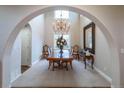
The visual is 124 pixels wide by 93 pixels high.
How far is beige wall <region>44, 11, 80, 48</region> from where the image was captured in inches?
554

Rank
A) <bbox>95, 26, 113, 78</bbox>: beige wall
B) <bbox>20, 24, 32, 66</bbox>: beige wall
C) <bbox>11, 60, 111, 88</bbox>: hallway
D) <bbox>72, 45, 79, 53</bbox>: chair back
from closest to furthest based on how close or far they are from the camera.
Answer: <bbox>11, 60, 111, 88</bbox>: hallway
<bbox>95, 26, 113, 78</bbox>: beige wall
<bbox>20, 24, 32, 66</bbox>: beige wall
<bbox>72, 45, 79, 53</bbox>: chair back

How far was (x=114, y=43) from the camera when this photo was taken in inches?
178

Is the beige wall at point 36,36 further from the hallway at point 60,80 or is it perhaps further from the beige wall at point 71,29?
the hallway at point 60,80

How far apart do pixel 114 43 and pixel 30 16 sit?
7.20 ft

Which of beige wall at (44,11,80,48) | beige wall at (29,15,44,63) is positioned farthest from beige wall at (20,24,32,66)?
beige wall at (44,11,80,48)

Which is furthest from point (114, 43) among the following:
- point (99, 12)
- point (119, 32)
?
point (99, 12)

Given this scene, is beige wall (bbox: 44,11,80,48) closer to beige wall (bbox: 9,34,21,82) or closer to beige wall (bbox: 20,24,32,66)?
beige wall (bbox: 20,24,32,66)

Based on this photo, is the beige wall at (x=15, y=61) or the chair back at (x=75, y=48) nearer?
the beige wall at (x=15, y=61)

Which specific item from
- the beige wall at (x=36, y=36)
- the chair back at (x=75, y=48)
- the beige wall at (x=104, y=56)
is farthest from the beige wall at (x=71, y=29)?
the beige wall at (x=104, y=56)

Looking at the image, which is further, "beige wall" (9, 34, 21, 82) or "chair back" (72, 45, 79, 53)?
"chair back" (72, 45, 79, 53)

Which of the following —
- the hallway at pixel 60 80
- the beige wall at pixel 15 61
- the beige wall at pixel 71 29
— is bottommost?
the hallway at pixel 60 80

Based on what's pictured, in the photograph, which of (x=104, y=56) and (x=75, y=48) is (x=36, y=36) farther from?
(x=104, y=56)

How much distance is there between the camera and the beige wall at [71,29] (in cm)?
1406
